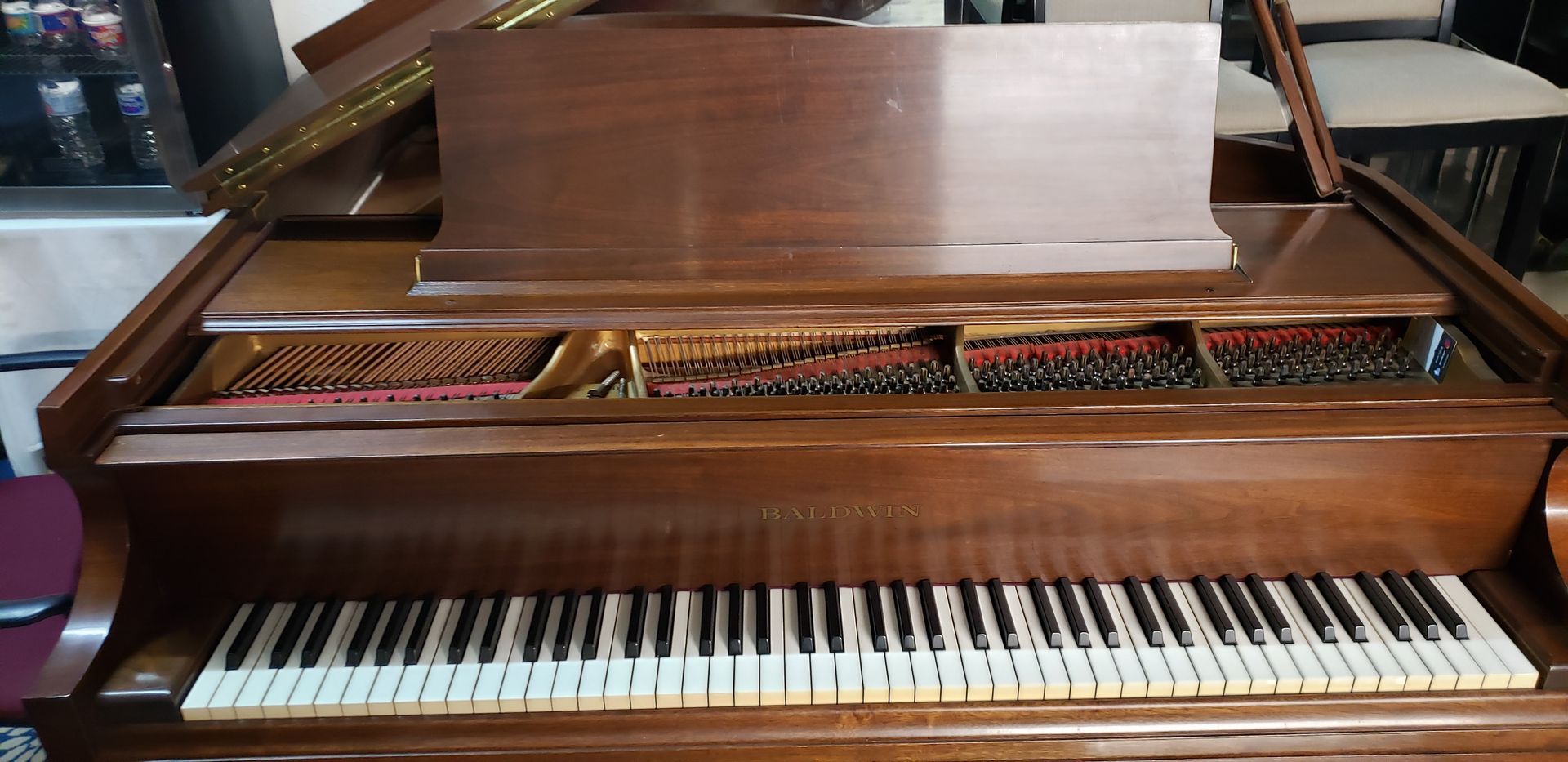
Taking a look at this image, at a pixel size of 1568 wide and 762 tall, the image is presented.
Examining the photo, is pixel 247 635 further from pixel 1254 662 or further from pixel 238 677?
pixel 1254 662

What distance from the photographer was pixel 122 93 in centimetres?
309

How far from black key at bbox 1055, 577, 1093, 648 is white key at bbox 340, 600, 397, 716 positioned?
990 mm

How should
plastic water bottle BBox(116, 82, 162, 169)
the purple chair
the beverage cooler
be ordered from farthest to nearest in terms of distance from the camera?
plastic water bottle BBox(116, 82, 162, 169) → the beverage cooler → the purple chair

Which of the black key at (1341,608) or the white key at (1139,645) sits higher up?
the black key at (1341,608)

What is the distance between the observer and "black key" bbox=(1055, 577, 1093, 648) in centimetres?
153

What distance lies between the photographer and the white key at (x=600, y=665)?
1.49 meters

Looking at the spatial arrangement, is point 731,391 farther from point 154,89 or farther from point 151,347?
point 154,89

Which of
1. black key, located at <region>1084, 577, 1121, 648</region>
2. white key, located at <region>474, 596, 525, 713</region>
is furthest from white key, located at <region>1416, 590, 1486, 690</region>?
white key, located at <region>474, 596, 525, 713</region>

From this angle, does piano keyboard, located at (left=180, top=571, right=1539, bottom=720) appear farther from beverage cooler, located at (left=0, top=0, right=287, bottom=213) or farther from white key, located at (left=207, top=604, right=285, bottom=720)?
beverage cooler, located at (left=0, top=0, right=287, bottom=213)

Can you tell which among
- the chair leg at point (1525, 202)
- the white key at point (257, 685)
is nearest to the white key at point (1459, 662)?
the white key at point (257, 685)

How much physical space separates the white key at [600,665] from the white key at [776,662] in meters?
0.22

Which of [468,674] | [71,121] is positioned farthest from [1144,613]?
[71,121]

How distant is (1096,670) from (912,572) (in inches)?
11.8

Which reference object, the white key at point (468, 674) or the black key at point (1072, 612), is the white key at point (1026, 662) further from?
the white key at point (468, 674)
